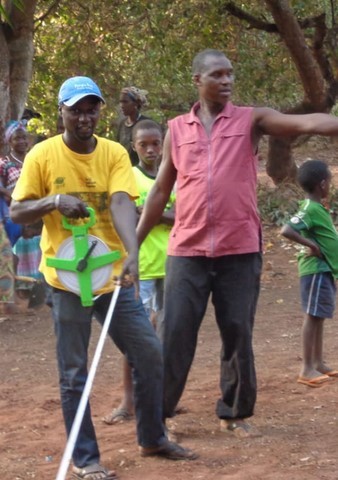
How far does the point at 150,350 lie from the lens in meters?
4.57

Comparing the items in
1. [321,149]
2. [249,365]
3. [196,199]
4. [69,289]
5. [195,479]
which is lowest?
[195,479]

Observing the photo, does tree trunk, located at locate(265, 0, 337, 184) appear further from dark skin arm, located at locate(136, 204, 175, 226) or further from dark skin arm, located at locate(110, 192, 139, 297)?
dark skin arm, located at locate(110, 192, 139, 297)

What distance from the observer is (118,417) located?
18.4 ft

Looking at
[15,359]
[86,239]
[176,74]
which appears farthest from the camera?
[176,74]

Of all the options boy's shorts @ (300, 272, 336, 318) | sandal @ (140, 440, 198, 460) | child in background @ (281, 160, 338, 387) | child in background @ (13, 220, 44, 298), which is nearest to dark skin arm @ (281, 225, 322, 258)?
child in background @ (281, 160, 338, 387)

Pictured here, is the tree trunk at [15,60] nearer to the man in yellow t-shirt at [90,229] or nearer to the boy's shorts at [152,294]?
the boy's shorts at [152,294]

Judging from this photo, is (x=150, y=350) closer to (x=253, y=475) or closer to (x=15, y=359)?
(x=253, y=475)

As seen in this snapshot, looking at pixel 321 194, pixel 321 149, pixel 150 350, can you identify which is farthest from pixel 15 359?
pixel 321 149

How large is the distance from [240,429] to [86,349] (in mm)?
1152

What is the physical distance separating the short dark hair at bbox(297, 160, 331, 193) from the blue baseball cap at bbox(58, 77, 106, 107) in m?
2.27

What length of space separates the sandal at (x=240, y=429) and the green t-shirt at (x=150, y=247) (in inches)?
37.9

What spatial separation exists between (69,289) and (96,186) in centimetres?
50

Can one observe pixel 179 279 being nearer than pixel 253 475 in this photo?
No

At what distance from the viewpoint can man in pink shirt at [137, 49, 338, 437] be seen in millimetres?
4891
